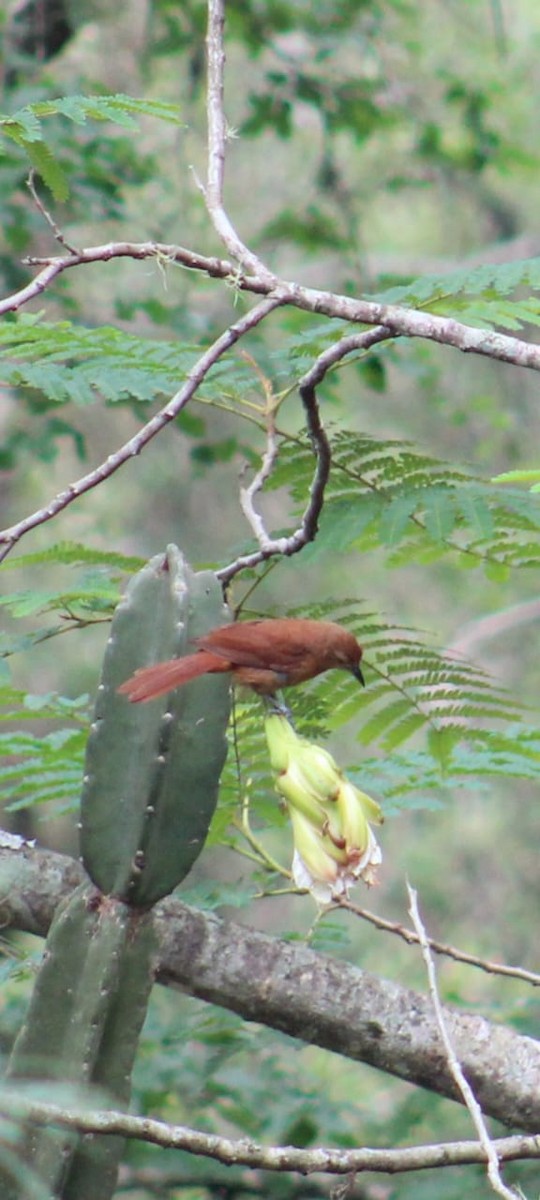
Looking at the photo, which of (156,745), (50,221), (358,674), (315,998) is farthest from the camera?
(315,998)

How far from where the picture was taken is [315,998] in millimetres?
2459

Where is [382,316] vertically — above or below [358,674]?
above

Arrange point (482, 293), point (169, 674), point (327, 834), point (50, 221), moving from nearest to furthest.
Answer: point (327, 834), point (50, 221), point (169, 674), point (482, 293)

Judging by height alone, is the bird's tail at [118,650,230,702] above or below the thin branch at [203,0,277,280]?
below

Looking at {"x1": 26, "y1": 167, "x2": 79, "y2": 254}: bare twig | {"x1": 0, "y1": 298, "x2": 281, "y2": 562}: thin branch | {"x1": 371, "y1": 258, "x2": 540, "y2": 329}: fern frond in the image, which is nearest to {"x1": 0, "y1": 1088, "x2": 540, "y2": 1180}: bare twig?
{"x1": 0, "y1": 298, "x2": 281, "y2": 562}: thin branch

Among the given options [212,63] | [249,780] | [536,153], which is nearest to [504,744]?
[249,780]

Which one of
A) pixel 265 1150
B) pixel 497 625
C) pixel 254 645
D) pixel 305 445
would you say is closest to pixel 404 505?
pixel 305 445

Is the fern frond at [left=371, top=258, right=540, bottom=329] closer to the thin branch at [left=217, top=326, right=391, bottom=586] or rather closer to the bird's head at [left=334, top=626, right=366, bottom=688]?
the thin branch at [left=217, top=326, right=391, bottom=586]

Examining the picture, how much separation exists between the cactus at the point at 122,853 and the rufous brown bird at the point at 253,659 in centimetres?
5

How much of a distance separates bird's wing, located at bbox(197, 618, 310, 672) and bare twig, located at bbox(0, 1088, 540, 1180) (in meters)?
0.60

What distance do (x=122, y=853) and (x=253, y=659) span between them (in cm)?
37

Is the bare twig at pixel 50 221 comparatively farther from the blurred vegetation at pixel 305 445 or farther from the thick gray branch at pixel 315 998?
the thick gray branch at pixel 315 998

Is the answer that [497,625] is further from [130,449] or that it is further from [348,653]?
[130,449]

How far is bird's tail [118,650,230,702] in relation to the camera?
1.89 meters
